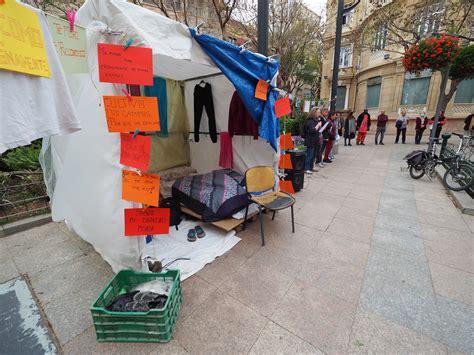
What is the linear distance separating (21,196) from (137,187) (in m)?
3.13

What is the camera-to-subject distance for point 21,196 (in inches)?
133

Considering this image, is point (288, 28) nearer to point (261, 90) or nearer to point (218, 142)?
point (218, 142)

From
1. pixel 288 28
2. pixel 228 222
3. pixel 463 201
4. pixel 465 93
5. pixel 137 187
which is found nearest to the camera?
pixel 137 187

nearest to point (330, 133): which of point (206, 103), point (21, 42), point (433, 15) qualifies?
point (206, 103)

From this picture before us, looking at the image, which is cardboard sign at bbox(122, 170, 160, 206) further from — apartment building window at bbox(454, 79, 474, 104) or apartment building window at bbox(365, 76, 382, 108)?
apartment building window at bbox(365, 76, 382, 108)

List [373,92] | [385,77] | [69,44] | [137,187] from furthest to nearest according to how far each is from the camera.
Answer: [373,92], [385,77], [137,187], [69,44]

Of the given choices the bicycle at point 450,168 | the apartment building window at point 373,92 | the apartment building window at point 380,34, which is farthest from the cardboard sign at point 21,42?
the apartment building window at point 373,92

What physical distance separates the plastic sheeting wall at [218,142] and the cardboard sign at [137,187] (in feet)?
7.04

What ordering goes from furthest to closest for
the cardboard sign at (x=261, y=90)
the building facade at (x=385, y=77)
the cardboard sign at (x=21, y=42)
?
the building facade at (x=385, y=77), the cardboard sign at (x=261, y=90), the cardboard sign at (x=21, y=42)

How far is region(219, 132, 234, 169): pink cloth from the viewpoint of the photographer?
12.7 ft

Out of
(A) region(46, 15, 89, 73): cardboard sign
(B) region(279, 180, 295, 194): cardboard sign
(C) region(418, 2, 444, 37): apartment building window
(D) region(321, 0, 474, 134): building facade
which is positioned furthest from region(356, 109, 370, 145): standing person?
(A) region(46, 15, 89, 73): cardboard sign

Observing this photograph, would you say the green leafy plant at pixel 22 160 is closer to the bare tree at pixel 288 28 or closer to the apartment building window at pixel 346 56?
the bare tree at pixel 288 28

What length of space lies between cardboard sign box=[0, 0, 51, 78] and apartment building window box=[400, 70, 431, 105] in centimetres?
1716

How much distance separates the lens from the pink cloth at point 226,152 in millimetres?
3865
